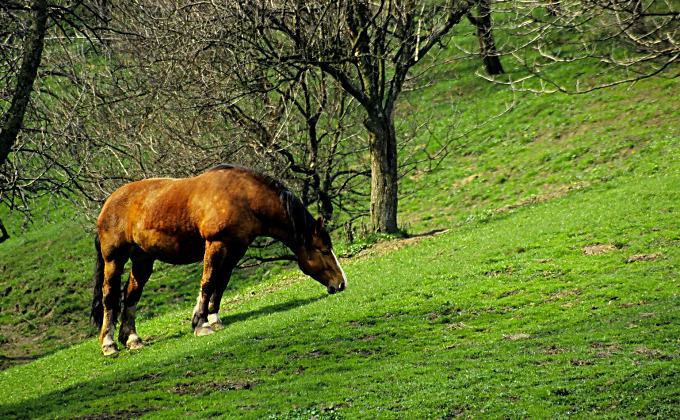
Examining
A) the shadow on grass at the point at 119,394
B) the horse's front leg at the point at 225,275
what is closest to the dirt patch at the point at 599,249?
the horse's front leg at the point at 225,275

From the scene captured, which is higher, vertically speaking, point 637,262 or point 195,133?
point 195,133

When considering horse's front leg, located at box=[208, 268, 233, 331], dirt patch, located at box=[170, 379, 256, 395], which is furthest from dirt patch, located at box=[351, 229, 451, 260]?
dirt patch, located at box=[170, 379, 256, 395]

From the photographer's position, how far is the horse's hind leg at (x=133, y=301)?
1828 centimetres

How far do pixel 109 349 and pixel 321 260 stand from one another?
4.69m

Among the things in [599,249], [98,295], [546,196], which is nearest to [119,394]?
[98,295]

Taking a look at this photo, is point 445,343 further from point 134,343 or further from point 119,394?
point 134,343

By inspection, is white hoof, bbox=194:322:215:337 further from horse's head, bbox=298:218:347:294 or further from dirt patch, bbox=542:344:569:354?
dirt patch, bbox=542:344:569:354

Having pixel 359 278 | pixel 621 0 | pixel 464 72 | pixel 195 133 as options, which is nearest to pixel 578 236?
pixel 359 278

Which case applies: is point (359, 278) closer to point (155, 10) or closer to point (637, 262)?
point (637, 262)

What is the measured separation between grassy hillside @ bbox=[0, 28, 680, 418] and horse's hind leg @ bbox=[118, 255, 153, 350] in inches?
22.1

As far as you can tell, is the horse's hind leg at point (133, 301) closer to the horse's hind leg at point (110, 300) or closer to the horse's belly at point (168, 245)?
the horse's hind leg at point (110, 300)

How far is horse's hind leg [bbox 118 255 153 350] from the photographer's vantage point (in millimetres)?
18281

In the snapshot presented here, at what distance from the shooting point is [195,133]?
87.1 feet

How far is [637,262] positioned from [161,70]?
539 inches
